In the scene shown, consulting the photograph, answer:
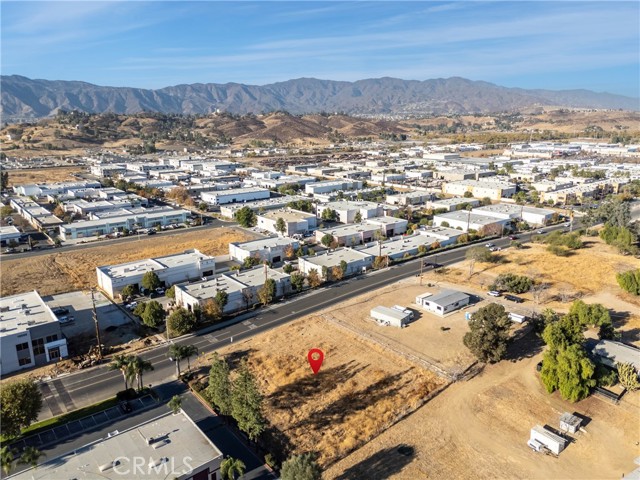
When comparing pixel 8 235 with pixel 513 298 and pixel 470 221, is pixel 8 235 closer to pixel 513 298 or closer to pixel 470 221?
pixel 513 298

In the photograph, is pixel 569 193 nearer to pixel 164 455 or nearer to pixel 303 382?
pixel 303 382

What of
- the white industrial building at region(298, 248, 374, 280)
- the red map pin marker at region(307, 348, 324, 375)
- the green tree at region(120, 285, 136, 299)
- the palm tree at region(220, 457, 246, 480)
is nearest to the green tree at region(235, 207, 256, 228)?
the white industrial building at region(298, 248, 374, 280)

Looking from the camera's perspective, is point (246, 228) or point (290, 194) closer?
point (246, 228)

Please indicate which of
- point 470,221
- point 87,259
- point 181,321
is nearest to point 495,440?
point 181,321

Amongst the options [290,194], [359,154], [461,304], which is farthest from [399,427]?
[359,154]

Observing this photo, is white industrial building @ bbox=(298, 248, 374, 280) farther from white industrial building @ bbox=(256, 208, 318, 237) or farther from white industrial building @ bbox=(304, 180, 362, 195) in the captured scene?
white industrial building @ bbox=(304, 180, 362, 195)

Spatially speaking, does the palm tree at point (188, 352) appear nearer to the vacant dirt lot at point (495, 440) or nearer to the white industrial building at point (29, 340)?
the white industrial building at point (29, 340)
